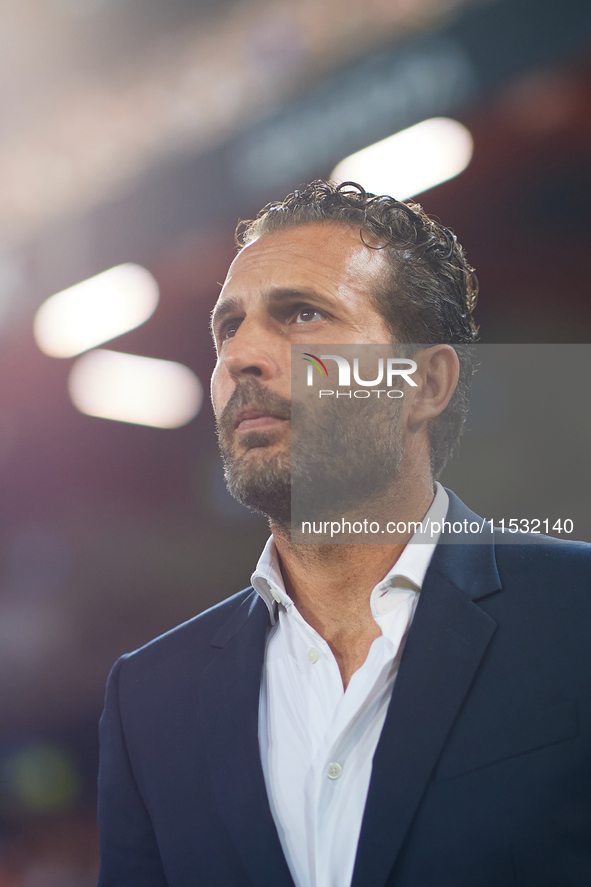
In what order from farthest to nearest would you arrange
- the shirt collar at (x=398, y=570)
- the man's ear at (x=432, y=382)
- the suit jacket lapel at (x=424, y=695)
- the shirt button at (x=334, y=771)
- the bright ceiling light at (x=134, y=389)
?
the bright ceiling light at (x=134, y=389)
the man's ear at (x=432, y=382)
the shirt collar at (x=398, y=570)
the shirt button at (x=334, y=771)
the suit jacket lapel at (x=424, y=695)

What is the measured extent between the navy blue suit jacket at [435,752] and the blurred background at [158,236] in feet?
0.97

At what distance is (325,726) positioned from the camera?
112 centimetres

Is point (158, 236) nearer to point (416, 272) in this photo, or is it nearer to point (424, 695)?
point (416, 272)

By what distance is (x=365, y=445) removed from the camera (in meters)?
1.27

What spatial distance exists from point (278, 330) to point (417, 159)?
70cm

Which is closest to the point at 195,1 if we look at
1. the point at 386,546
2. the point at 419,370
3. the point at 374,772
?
the point at 419,370

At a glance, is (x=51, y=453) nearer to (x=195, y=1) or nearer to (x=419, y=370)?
(x=419, y=370)

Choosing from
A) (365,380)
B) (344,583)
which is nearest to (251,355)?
(365,380)

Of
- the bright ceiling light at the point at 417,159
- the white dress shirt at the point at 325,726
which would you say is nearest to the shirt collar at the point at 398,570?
the white dress shirt at the point at 325,726

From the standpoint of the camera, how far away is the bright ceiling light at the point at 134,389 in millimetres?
1684

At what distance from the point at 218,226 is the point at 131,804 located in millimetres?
1547

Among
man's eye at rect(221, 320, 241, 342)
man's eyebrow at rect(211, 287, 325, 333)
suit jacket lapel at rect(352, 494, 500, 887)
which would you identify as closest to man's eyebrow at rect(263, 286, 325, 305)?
man's eyebrow at rect(211, 287, 325, 333)

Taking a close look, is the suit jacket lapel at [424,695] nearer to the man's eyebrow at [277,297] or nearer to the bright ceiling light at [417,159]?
the man's eyebrow at [277,297]

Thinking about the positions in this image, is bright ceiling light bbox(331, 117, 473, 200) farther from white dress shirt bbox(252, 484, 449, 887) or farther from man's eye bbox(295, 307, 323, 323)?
white dress shirt bbox(252, 484, 449, 887)
